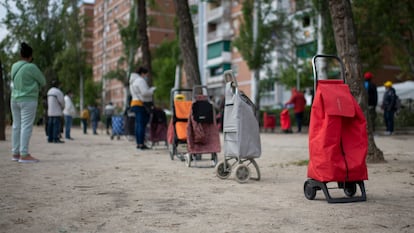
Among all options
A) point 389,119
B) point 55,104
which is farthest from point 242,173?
point 389,119

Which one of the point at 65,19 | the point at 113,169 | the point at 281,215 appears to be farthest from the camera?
the point at 65,19

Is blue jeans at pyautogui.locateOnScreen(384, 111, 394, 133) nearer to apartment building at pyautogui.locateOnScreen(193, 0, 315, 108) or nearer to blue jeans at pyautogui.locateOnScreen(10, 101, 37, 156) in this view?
blue jeans at pyautogui.locateOnScreen(10, 101, 37, 156)

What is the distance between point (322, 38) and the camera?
69.7 feet

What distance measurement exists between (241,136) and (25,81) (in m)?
4.13

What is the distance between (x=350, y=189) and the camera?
4.76 metres

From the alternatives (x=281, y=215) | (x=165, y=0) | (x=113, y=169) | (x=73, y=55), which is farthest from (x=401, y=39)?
(x=73, y=55)

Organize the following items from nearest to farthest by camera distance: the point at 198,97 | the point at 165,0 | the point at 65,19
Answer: the point at 198,97
the point at 165,0
the point at 65,19

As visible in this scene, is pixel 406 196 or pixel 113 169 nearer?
pixel 406 196

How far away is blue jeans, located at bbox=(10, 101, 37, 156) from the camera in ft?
→ 25.9

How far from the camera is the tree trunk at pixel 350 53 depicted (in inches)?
305

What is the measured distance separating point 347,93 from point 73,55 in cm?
3333

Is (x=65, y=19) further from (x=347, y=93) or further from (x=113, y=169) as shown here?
(x=347, y=93)

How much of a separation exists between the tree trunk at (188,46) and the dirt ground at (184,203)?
4.90 meters

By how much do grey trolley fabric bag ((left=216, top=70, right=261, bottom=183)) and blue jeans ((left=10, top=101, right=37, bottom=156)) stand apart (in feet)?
11.8
